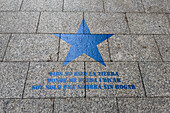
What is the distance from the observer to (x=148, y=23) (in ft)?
17.5

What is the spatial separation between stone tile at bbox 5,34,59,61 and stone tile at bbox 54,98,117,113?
1261 millimetres

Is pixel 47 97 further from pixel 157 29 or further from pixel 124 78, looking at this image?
pixel 157 29

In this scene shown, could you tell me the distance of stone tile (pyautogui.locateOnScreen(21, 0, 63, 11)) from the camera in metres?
5.59

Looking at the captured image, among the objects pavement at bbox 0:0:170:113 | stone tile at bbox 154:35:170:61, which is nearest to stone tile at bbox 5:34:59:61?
pavement at bbox 0:0:170:113

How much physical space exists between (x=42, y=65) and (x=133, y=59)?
2.49 meters

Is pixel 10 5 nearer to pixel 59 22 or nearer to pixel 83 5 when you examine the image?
pixel 59 22

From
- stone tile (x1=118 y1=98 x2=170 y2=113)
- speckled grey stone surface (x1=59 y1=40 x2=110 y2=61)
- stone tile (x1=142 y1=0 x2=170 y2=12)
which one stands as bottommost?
stone tile (x1=118 y1=98 x2=170 y2=113)

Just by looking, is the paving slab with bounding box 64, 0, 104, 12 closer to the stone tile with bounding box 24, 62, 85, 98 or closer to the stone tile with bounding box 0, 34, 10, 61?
the stone tile with bounding box 0, 34, 10, 61

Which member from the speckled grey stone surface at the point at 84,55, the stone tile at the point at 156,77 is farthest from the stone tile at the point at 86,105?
the speckled grey stone surface at the point at 84,55

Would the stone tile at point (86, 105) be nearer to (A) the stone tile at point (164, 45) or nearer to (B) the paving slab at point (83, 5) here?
(A) the stone tile at point (164, 45)

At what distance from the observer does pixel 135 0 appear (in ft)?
19.7

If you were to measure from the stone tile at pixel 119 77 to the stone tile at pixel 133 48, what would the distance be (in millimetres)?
253

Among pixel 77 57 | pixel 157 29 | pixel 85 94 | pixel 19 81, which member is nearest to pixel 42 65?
pixel 19 81

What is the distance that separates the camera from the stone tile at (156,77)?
13.1 ft
